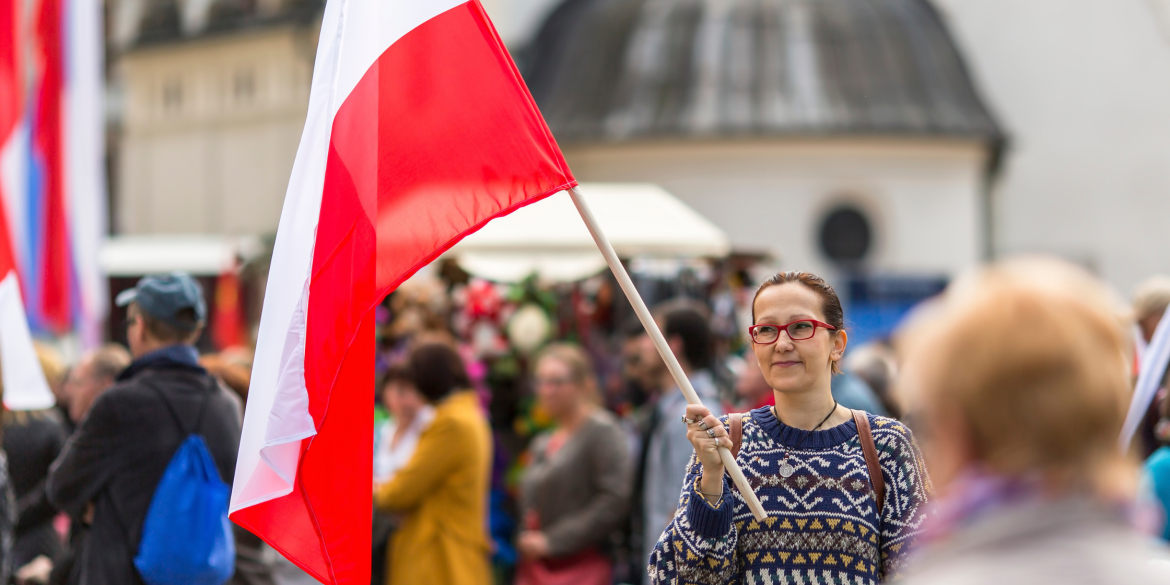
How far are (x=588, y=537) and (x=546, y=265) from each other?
10.2 ft

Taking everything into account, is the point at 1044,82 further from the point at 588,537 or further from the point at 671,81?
the point at 588,537

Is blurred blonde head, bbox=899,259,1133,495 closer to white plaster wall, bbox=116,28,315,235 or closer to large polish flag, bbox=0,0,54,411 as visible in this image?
large polish flag, bbox=0,0,54,411

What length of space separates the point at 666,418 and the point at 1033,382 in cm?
405

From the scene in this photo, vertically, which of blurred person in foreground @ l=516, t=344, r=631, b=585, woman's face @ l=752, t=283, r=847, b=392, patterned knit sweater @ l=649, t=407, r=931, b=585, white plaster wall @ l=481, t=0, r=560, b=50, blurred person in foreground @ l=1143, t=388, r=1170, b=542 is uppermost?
white plaster wall @ l=481, t=0, r=560, b=50

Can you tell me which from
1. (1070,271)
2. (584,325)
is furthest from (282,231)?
(584,325)

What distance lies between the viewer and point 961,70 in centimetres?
2523

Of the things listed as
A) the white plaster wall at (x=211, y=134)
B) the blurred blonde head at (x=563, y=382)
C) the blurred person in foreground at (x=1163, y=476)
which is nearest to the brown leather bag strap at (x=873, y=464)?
the blurred person in foreground at (x=1163, y=476)

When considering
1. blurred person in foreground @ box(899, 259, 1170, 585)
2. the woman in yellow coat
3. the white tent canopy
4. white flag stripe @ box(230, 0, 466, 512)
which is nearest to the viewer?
blurred person in foreground @ box(899, 259, 1170, 585)

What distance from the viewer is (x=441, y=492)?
5.95 m

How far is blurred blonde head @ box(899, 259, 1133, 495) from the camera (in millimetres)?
1531

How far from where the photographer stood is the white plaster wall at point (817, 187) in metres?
23.7

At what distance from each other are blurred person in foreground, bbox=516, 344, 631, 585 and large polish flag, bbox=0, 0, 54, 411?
88.6 inches

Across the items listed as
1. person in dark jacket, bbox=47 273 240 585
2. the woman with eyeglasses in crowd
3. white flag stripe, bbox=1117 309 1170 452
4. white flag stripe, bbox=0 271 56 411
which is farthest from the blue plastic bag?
white flag stripe, bbox=1117 309 1170 452

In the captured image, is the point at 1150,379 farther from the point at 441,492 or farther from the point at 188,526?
the point at 188,526
